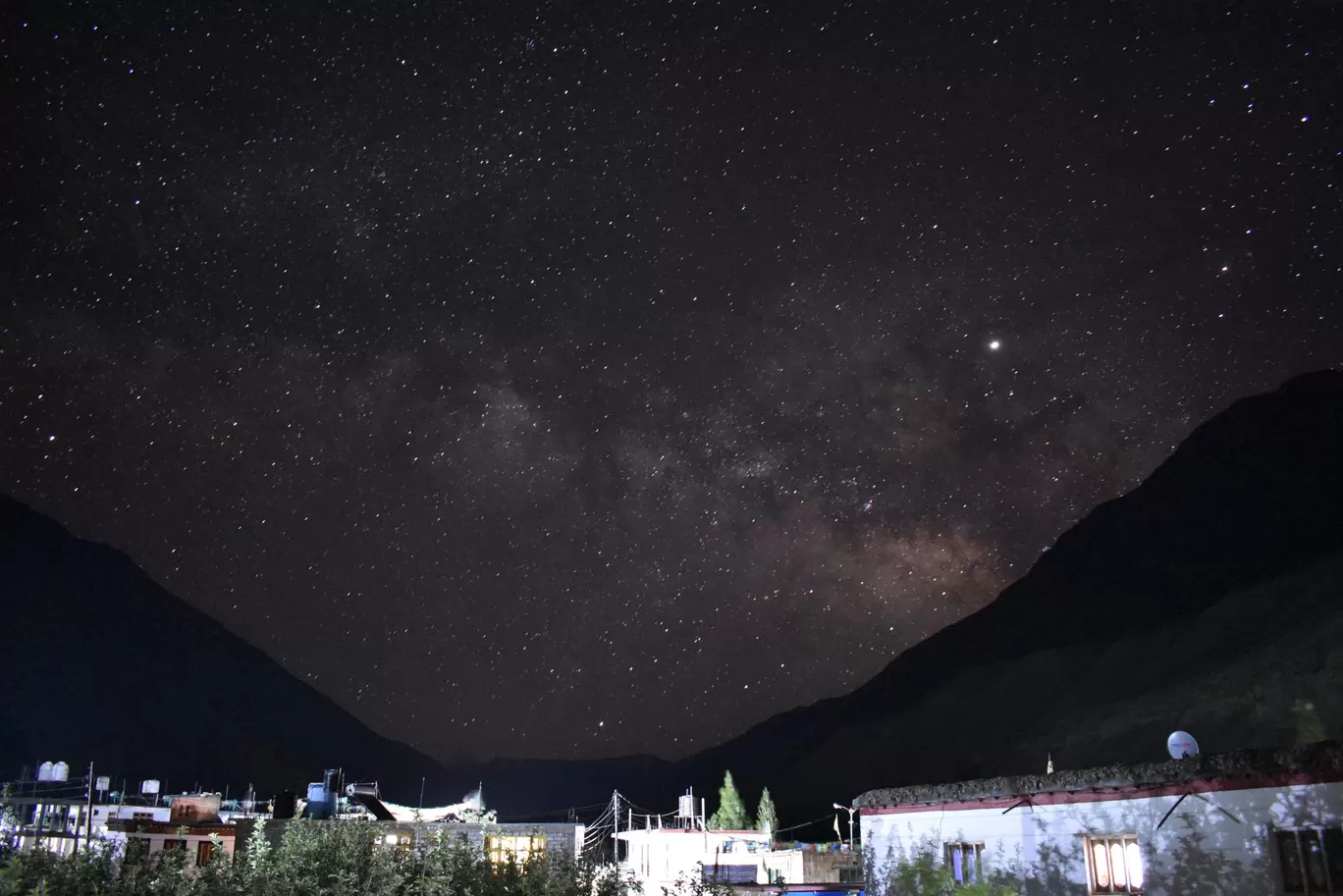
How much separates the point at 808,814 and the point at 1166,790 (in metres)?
174

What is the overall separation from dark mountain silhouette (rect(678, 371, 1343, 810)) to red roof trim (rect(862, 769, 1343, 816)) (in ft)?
229

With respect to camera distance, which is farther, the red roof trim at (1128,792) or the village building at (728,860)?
the village building at (728,860)

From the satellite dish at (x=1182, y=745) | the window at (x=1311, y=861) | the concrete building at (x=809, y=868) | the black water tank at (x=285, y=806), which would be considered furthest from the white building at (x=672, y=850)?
the window at (x=1311, y=861)

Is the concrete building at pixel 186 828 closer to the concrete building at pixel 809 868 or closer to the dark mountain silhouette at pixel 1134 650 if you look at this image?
the concrete building at pixel 809 868

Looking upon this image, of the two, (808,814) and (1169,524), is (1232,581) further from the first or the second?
(808,814)

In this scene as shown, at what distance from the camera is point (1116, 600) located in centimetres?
17612

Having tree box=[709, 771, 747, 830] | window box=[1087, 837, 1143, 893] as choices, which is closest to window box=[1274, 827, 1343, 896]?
window box=[1087, 837, 1143, 893]

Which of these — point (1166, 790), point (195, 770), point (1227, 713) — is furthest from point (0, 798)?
point (195, 770)

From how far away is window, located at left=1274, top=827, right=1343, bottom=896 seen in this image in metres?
15.6

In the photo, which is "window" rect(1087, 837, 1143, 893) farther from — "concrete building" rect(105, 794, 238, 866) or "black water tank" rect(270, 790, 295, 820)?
"black water tank" rect(270, 790, 295, 820)

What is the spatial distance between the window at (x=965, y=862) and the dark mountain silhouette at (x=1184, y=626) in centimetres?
7002

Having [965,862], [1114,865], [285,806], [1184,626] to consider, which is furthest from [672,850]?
[1184,626]

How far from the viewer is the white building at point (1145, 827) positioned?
16109 millimetres

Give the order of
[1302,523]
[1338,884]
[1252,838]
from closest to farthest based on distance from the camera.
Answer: [1338,884] < [1252,838] < [1302,523]
